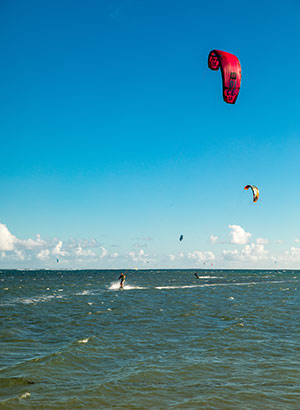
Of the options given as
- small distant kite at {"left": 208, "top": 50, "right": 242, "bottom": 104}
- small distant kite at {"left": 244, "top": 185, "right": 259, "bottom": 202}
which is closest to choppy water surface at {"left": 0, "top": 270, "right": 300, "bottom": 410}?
small distant kite at {"left": 244, "top": 185, "right": 259, "bottom": 202}

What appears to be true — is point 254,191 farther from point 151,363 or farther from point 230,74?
point 151,363

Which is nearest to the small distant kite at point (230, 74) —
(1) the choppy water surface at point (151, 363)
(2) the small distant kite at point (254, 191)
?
(2) the small distant kite at point (254, 191)

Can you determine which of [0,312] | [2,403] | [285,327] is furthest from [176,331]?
[0,312]

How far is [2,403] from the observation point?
10.4m

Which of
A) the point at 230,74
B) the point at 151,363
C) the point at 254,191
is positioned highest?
the point at 230,74

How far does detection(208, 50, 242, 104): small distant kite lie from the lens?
21.3 meters

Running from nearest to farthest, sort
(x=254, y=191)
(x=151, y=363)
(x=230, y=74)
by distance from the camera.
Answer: (x=151, y=363) < (x=230, y=74) < (x=254, y=191)

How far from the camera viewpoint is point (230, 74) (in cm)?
2142

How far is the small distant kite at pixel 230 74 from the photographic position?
21312 millimetres

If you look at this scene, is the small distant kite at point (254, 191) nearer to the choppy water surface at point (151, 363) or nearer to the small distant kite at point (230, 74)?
the choppy water surface at point (151, 363)

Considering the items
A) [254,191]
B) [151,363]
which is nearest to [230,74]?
[254,191]

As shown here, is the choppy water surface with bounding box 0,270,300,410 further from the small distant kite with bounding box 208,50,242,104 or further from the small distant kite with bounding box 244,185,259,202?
the small distant kite with bounding box 208,50,242,104

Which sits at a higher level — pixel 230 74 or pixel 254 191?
pixel 230 74

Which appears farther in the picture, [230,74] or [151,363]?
[230,74]
